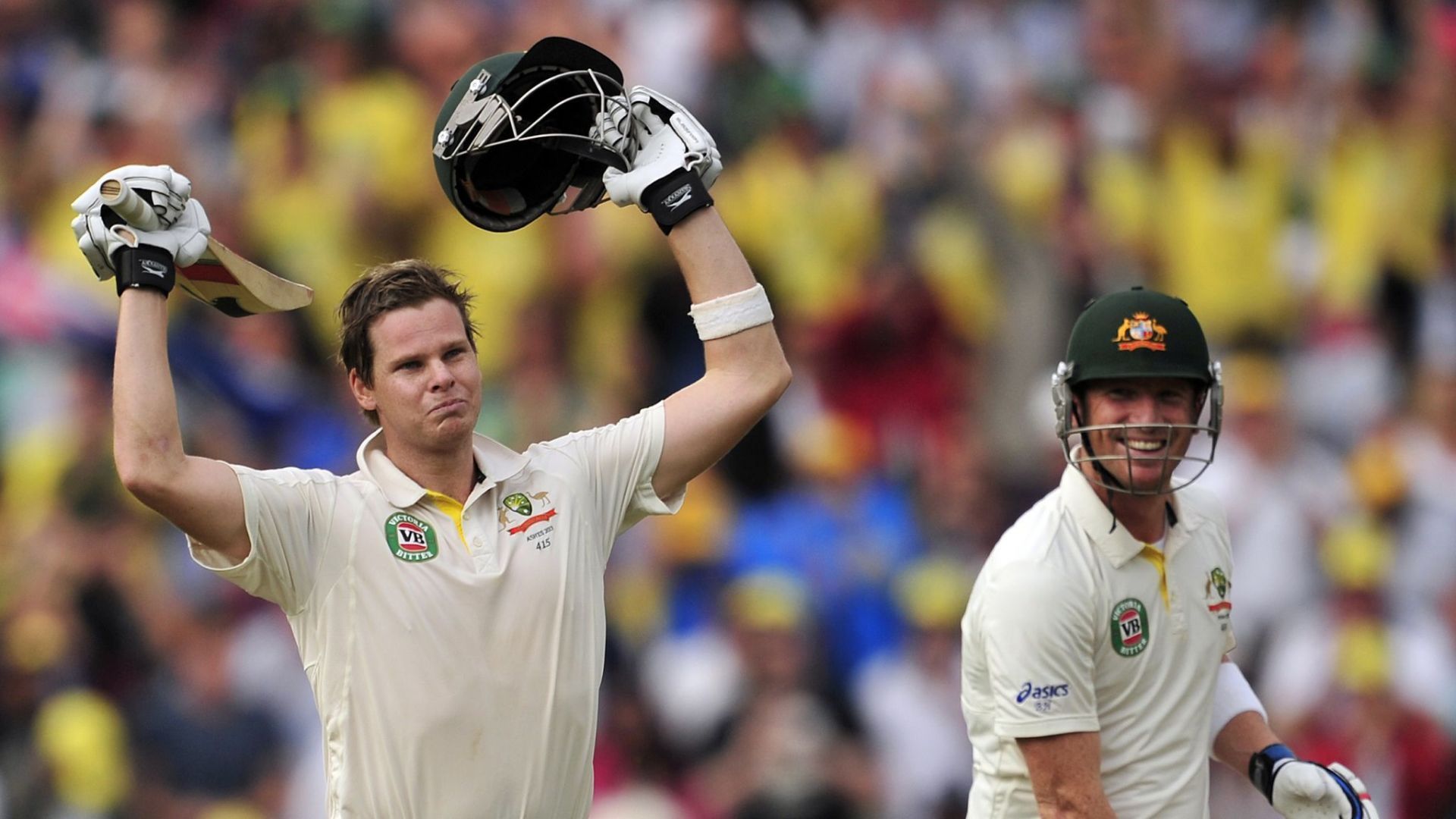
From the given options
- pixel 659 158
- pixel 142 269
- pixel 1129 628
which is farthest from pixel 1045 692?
pixel 142 269

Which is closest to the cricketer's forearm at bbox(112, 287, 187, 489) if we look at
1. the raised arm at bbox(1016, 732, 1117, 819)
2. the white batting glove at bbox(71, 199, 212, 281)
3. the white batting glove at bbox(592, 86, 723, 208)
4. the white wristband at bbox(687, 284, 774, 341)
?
the white batting glove at bbox(71, 199, 212, 281)

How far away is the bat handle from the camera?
4.15 meters

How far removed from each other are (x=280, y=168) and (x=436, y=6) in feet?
4.26

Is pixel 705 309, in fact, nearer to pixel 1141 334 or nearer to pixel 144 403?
pixel 1141 334

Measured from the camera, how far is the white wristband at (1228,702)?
515 cm

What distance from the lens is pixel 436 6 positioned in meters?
10.8

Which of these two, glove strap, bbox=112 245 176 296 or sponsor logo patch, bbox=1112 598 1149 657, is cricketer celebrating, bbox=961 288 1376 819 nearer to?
sponsor logo patch, bbox=1112 598 1149 657

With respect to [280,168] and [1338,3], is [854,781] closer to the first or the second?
[280,168]

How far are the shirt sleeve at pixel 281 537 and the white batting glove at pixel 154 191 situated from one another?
567mm

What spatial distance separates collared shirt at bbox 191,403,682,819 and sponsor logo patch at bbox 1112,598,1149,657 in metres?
1.21

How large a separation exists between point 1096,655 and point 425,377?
1687 mm

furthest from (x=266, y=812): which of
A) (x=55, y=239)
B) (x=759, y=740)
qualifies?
(x=55, y=239)

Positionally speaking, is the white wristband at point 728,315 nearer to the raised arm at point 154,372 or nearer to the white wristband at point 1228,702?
the raised arm at point 154,372

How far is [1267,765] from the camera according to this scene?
502 cm
